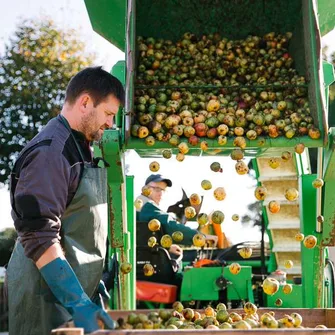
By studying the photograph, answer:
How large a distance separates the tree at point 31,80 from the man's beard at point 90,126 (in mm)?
14999

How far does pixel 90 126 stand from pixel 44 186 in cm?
51

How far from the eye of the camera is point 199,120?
15.2 ft

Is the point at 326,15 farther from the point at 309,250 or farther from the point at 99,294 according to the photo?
the point at 99,294

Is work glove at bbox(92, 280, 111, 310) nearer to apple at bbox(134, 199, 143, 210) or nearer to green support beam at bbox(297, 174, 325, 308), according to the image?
apple at bbox(134, 199, 143, 210)

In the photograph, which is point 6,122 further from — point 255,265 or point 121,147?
point 121,147

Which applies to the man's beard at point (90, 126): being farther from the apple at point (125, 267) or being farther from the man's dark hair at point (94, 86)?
the apple at point (125, 267)

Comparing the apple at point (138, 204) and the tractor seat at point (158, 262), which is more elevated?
the apple at point (138, 204)

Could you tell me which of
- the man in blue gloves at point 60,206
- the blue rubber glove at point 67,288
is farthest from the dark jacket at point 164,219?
the blue rubber glove at point 67,288

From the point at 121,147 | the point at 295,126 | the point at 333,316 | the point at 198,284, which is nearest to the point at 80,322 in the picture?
the point at 333,316

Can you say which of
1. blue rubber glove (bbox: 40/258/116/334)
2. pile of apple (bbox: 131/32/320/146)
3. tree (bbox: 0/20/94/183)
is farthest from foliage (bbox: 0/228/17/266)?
blue rubber glove (bbox: 40/258/116/334)

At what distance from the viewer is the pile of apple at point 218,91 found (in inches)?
179

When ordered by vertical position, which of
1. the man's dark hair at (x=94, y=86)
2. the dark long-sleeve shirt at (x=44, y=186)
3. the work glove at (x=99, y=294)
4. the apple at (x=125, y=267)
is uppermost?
the man's dark hair at (x=94, y=86)

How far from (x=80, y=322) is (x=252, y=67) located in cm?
295

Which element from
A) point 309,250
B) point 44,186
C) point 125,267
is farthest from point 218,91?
point 44,186
